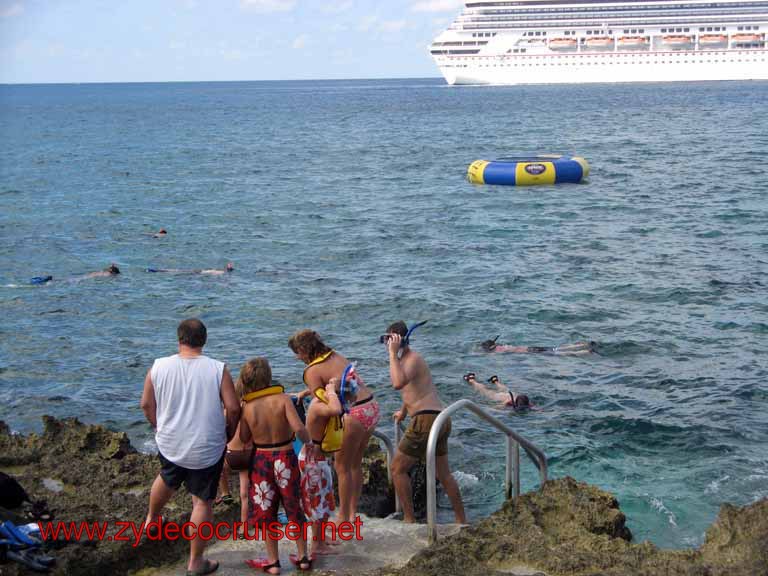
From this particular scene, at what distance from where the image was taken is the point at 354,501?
243 inches

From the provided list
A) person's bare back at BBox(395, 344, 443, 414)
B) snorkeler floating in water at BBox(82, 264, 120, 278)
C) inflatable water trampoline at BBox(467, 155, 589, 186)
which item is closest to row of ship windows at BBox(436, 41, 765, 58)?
inflatable water trampoline at BBox(467, 155, 589, 186)

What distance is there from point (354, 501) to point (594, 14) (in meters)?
111

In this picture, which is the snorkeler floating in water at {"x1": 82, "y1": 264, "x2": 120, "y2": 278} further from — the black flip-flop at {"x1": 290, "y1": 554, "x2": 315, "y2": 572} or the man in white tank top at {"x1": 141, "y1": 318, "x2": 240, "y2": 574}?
the black flip-flop at {"x1": 290, "y1": 554, "x2": 315, "y2": 572}

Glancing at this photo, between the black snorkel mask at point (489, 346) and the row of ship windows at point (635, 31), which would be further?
the row of ship windows at point (635, 31)

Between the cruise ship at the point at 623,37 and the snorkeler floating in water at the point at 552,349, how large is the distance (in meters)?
100

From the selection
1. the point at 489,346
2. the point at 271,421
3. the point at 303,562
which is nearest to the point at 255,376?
the point at 271,421

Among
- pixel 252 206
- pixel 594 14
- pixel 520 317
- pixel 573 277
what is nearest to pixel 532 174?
pixel 252 206

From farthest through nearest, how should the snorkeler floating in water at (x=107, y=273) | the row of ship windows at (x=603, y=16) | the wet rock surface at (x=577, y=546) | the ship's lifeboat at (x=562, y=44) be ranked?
1. the ship's lifeboat at (x=562, y=44)
2. the row of ship windows at (x=603, y=16)
3. the snorkeler floating in water at (x=107, y=273)
4. the wet rock surface at (x=577, y=546)

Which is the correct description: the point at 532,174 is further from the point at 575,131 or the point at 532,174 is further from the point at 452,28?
the point at 452,28

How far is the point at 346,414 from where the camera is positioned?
19.9ft

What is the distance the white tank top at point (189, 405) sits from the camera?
5.11 m

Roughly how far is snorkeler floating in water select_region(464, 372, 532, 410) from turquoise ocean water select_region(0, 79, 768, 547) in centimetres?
22

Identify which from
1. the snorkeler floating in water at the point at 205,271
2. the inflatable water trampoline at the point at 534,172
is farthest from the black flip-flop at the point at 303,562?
the inflatable water trampoline at the point at 534,172

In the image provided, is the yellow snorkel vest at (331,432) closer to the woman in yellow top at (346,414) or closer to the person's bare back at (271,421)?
the woman in yellow top at (346,414)
